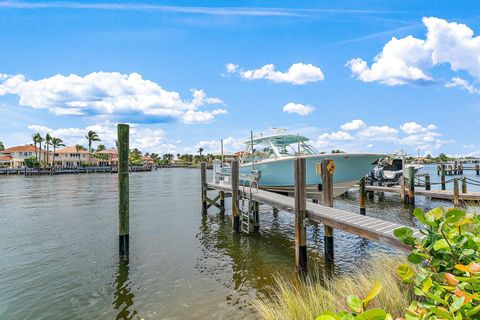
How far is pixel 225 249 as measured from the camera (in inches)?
421

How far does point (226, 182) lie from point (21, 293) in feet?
39.0

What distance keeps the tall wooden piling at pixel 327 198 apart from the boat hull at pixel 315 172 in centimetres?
451

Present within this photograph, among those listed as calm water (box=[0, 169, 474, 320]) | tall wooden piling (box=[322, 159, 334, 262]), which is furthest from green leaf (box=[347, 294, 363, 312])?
tall wooden piling (box=[322, 159, 334, 262])

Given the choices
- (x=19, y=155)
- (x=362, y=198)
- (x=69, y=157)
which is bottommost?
(x=362, y=198)

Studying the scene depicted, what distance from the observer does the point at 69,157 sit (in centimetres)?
9731

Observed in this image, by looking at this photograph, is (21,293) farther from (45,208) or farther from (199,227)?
(45,208)

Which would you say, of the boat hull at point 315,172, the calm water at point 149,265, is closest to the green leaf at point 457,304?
the calm water at point 149,265

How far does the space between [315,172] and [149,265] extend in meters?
8.57

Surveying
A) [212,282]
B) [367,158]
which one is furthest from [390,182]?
[212,282]

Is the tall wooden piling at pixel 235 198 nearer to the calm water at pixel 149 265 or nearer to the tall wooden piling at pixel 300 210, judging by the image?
the calm water at pixel 149 265

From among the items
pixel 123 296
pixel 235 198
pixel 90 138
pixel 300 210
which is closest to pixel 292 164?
pixel 235 198

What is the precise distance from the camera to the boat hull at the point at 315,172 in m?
14.1

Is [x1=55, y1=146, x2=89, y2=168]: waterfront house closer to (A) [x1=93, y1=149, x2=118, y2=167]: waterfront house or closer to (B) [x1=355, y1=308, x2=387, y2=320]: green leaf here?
(A) [x1=93, y1=149, x2=118, y2=167]: waterfront house

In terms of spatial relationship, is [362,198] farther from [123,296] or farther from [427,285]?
[427,285]
